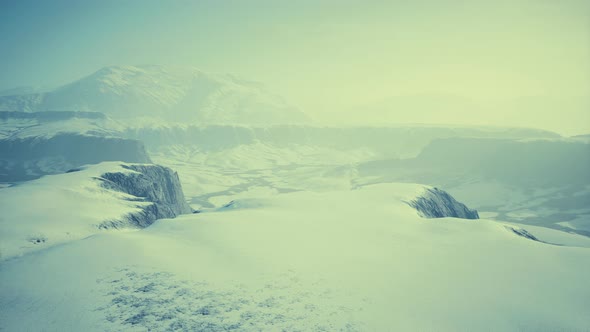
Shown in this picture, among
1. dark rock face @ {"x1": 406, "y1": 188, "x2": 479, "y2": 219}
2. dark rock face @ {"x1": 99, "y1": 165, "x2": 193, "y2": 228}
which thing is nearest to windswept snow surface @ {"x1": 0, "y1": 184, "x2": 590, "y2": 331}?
dark rock face @ {"x1": 406, "y1": 188, "x2": 479, "y2": 219}

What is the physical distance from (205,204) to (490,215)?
305ft

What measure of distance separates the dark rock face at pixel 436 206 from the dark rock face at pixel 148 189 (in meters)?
31.3

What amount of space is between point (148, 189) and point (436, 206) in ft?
140

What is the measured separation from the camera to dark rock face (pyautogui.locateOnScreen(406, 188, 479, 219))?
37756mm

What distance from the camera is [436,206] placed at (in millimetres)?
41031

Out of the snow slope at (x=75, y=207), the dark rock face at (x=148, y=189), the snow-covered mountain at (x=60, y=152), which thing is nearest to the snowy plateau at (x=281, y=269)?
the snow slope at (x=75, y=207)

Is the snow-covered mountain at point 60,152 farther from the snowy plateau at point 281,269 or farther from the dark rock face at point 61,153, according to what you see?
the snowy plateau at point 281,269

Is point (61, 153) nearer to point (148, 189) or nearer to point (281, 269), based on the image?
point (148, 189)

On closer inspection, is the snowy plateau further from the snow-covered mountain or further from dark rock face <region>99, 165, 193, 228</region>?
the snow-covered mountain

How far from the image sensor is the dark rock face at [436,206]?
37756 mm

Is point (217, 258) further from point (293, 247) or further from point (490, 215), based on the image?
point (490, 215)

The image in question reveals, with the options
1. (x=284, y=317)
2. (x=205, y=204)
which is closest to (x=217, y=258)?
(x=284, y=317)

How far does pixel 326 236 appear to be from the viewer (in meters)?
22.8

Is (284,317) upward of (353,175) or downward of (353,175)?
upward
